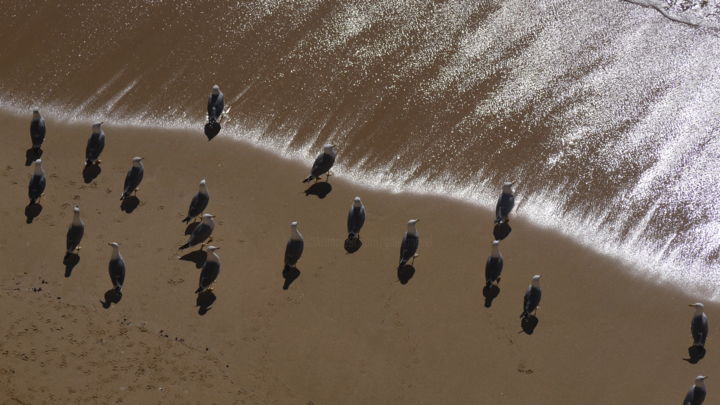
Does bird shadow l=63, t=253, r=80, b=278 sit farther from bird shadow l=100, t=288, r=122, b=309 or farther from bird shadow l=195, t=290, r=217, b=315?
bird shadow l=195, t=290, r=217, b=315

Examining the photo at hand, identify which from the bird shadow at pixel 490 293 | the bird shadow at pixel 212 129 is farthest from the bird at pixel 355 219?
the bird shadow at pixel 212 129

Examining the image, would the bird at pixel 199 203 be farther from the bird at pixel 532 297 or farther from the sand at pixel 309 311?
the bird at pixel 532 297

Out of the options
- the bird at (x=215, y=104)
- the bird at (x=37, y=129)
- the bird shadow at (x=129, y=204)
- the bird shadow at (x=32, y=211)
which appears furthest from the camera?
the bird at (x=215, y=104)

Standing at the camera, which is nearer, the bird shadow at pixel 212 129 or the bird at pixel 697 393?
the bird at pixel 697 393

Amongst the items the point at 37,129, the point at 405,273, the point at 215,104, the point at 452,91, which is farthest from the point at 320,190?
the point at 37,129

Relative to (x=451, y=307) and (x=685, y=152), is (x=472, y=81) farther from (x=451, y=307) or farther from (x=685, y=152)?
(x=451, y=307)

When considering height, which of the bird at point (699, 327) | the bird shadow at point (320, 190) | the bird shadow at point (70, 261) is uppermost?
the bird at point (699, 327)
